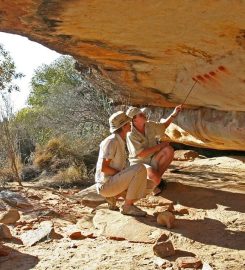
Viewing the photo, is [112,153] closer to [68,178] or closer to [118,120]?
[118,120]

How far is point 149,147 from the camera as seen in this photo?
5.07m

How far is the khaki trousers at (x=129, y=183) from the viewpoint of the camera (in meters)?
4.32

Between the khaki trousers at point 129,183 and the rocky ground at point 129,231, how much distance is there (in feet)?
0.79

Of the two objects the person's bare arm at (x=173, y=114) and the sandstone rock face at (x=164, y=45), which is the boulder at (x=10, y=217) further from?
the person's bare arm at (x=173, y=114)

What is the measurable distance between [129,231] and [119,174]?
60 cm

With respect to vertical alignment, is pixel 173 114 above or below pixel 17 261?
above

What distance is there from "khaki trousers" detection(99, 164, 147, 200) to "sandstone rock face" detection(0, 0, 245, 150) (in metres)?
1.12

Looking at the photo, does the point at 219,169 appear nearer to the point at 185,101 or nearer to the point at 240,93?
the point at 185,101

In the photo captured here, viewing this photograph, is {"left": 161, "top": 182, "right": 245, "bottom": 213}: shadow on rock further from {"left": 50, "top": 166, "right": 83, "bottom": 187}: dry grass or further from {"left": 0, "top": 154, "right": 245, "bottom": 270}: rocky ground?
{"left": 50, "top": 166, "right": 83, "bottom": 187}: dry grass

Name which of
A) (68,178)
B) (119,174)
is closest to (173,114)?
(119,174)

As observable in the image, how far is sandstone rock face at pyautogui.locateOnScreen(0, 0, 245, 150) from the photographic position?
3.25m

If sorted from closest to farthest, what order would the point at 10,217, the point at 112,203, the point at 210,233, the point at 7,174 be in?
1. the point at 210,233
2. the point at 10,217
3. the point at 112,203
4. the point at 7,174

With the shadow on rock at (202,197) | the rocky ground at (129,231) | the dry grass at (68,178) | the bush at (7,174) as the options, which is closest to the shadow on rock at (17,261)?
the rocky ground at (129,231)

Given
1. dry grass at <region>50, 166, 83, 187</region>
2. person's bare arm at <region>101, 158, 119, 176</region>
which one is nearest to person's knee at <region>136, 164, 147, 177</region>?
person's bare arm at <region>101, 158, 119, 176</region>
